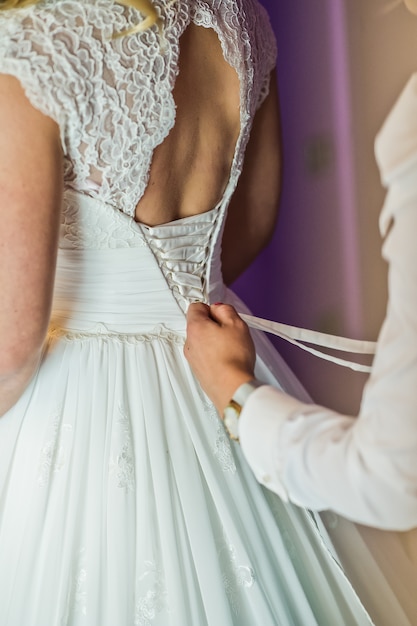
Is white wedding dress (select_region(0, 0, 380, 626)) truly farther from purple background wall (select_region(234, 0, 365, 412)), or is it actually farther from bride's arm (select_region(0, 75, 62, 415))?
purple background wall (select_region(234, 0, 365, 412))

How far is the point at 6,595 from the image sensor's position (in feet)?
2.54

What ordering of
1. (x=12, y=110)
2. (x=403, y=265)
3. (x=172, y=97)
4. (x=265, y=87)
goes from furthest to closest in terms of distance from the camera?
(x=265, y=87) < (x=172, y=97) < (x=12, y=110) < (x=403, y=265)

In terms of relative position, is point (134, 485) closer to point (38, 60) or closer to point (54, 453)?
point (54, 453)

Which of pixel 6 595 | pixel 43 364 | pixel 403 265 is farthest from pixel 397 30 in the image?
pixel 6 595

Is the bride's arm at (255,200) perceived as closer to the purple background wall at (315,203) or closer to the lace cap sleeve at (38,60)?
the purple background wall at (315,203)

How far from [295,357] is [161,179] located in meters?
0.42

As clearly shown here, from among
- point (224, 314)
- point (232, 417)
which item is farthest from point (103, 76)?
point (232, 417)

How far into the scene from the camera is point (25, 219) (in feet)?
2.24

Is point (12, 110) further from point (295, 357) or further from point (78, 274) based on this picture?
point (295, 357)

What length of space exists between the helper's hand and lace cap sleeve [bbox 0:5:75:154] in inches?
10.0

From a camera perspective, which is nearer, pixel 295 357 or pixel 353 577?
pixel 353 577

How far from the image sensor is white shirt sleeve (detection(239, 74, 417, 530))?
18.6 inches

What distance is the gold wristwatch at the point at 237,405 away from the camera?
60cm

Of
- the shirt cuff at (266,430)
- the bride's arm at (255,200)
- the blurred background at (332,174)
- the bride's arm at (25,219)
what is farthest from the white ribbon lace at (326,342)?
the bride's arm at (255,200)
